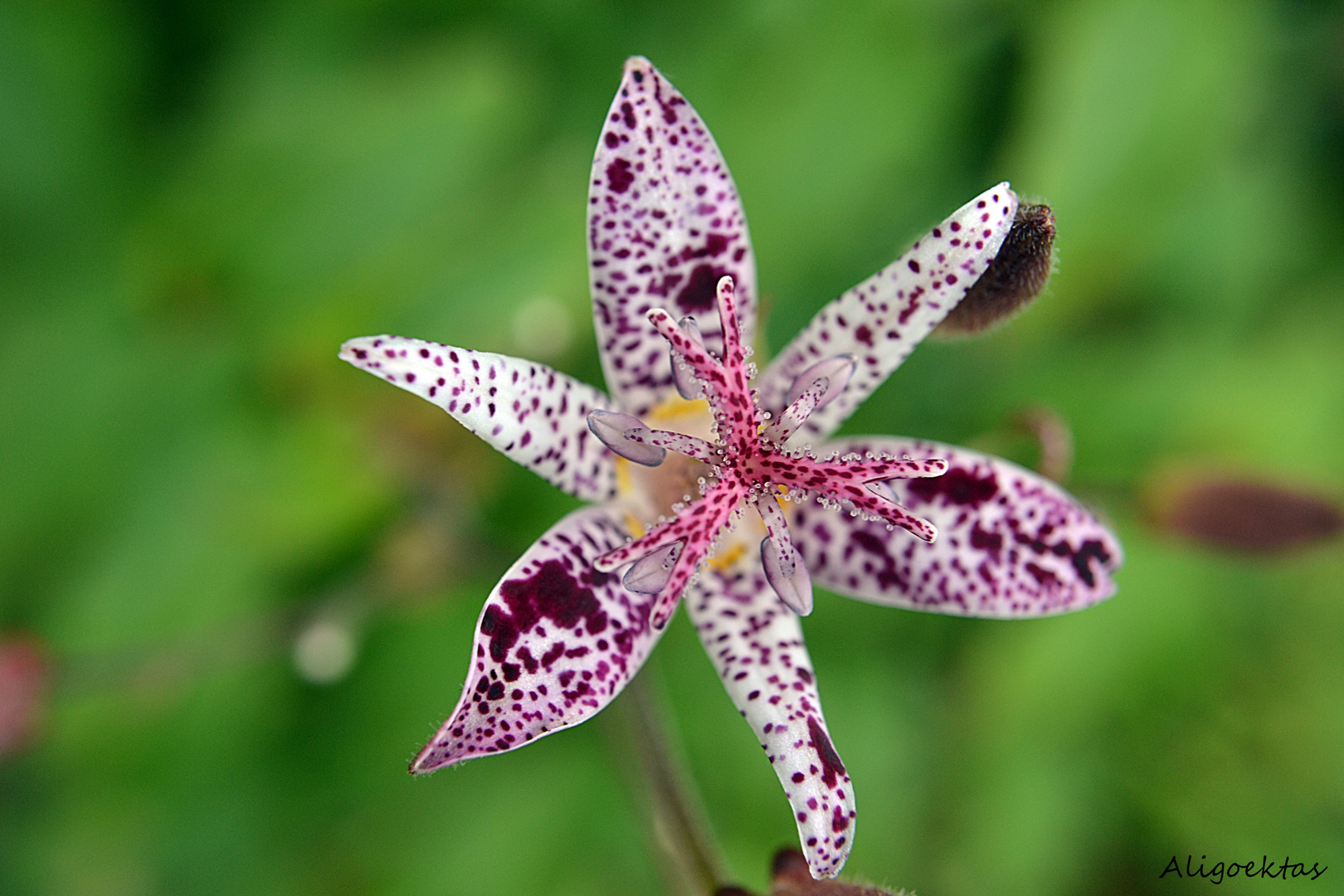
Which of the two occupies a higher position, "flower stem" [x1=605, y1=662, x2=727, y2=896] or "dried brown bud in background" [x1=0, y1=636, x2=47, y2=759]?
"dried brown bud in background" [x1=0, y1=636, x2=47, y2=759]

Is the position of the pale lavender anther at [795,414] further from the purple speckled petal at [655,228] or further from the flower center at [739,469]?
the purple speckled petal at [655,228]

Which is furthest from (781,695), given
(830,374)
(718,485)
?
(830,374)

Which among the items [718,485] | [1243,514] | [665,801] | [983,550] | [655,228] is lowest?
A: [665,801]

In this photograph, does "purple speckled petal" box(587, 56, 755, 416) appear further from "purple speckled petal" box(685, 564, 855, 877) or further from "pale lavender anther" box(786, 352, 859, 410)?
"purple speckled petal" box(685, 564, 855, 877)

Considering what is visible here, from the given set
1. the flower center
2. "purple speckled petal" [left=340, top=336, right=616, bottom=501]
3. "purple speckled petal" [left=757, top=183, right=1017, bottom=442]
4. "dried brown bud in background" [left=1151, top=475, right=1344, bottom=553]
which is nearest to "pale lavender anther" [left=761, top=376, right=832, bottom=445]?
the flower center

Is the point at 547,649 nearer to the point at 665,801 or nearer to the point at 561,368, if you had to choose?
the point at 665,801

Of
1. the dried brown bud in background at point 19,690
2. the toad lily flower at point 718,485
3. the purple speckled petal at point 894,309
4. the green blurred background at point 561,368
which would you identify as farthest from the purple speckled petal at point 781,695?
the dried brown bud in background at point 19,690
